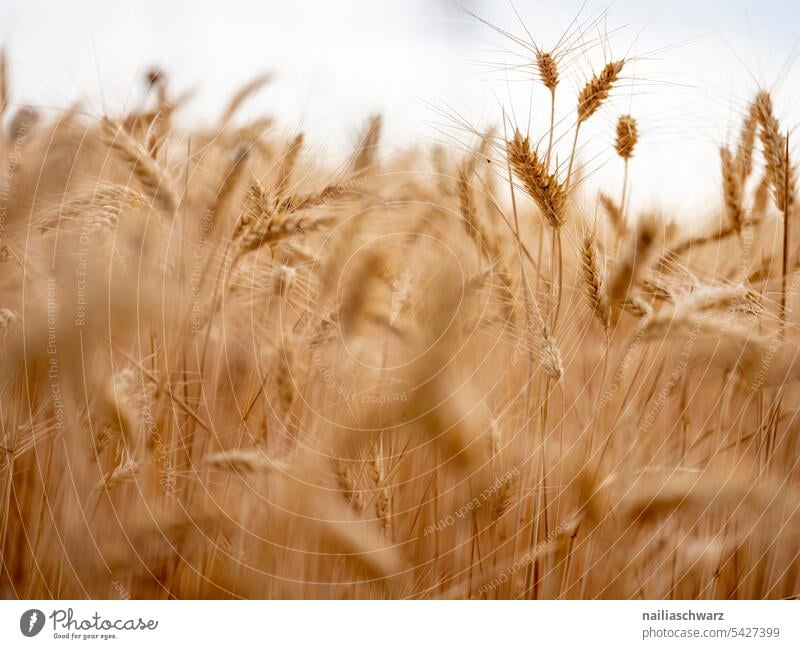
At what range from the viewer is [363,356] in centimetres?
88

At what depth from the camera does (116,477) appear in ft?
2.74

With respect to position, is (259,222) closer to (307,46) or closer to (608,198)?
(307,46)

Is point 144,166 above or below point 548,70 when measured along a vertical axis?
below

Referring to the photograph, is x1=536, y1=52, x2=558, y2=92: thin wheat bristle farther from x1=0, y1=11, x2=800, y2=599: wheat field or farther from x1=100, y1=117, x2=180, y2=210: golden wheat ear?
x1=100, y1=117, x2=180, y2=210: golden wheat ear

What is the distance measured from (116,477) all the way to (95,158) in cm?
42
